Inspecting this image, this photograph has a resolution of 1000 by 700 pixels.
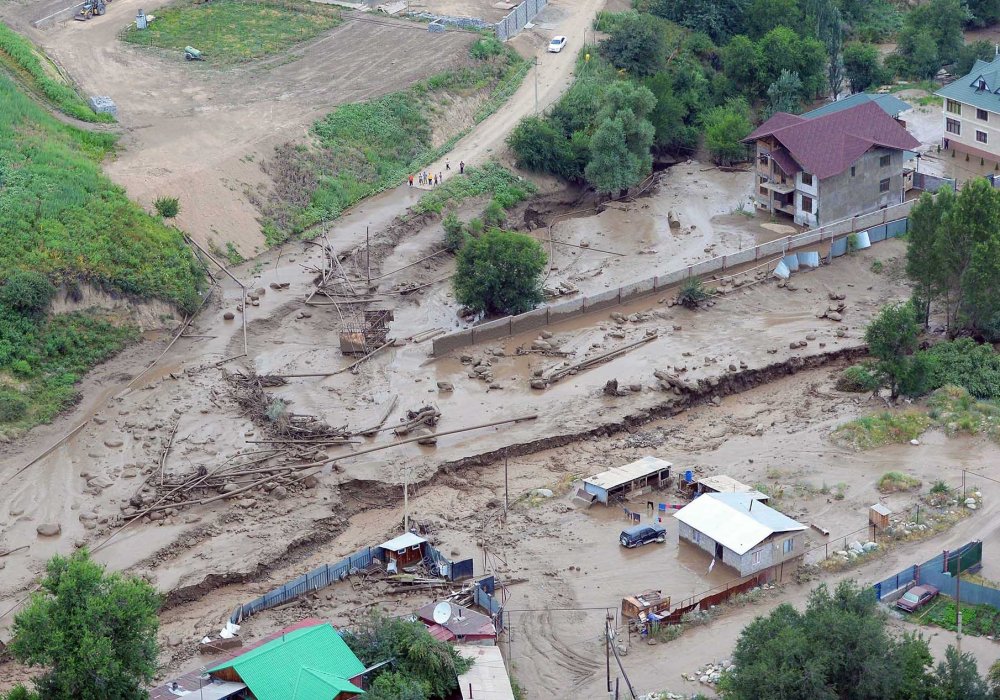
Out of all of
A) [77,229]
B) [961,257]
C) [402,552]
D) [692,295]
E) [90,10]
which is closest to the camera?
[402,552]

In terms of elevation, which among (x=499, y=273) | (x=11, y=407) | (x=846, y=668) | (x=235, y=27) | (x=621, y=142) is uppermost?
(x=235, y=27)

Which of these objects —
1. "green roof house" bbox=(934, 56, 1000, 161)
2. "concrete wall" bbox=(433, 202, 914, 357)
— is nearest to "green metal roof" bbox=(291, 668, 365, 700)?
"concrete wall" bbox=(433, 202, 914, 357)

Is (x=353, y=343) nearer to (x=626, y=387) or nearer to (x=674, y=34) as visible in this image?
(x=626, y=387)

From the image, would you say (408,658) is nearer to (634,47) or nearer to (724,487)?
(724,487)

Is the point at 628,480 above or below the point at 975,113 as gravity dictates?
below

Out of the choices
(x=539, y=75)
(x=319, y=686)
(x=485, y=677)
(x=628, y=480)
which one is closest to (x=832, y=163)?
(x=539, y=75)

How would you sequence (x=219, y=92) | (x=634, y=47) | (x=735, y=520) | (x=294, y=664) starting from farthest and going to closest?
1. (x=634, y=47)
2. (x=219, y=92)
3. (x=735, y=520)
4. (x=294, y=664)
